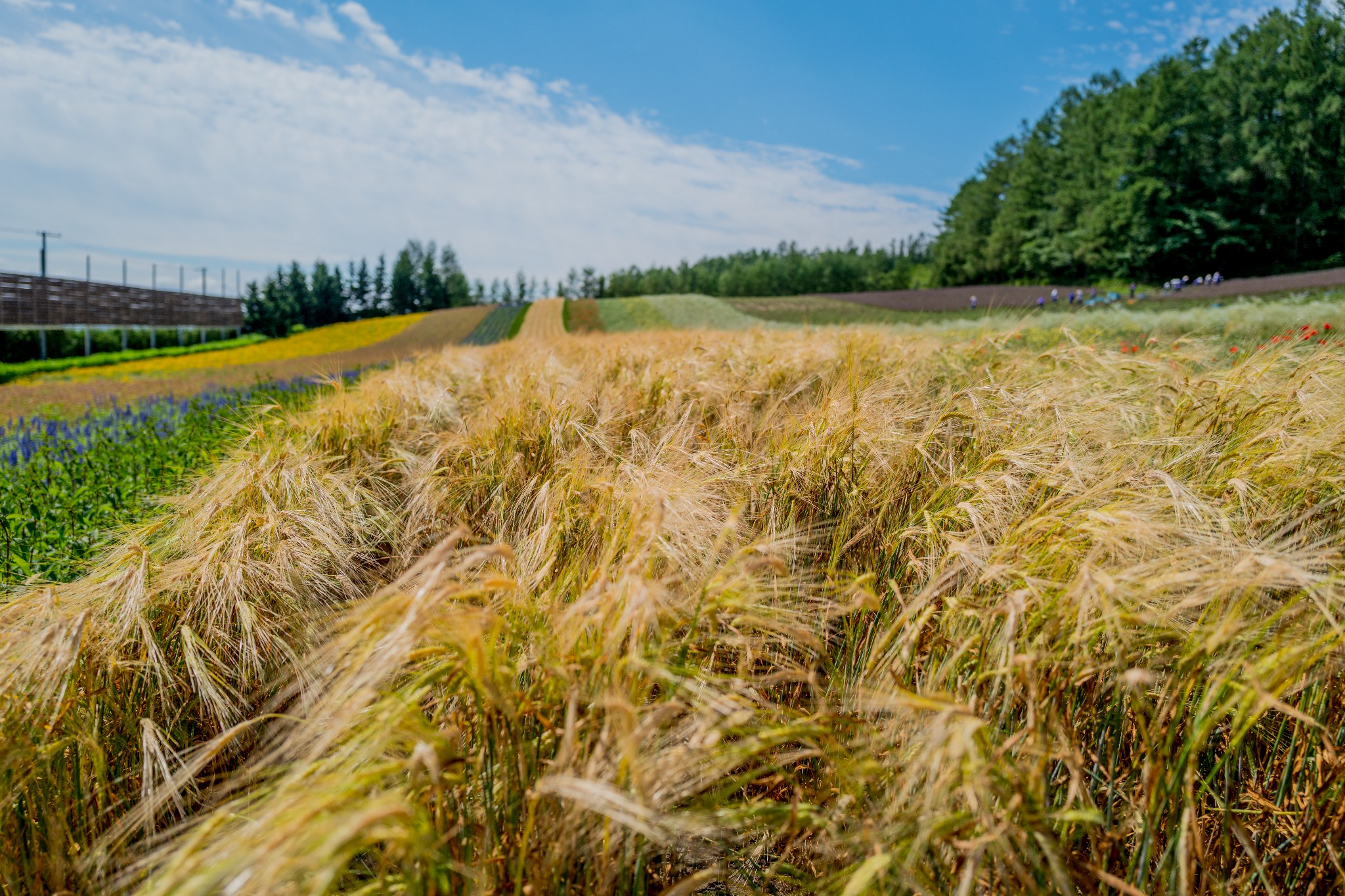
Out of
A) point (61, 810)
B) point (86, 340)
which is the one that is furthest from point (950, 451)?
point (86, 340)

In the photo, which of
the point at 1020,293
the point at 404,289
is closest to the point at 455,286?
the point at 404,289

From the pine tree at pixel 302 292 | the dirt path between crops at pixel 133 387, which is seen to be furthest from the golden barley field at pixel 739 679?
the pine tree at pixel 302 292

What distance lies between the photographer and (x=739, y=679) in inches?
45.1

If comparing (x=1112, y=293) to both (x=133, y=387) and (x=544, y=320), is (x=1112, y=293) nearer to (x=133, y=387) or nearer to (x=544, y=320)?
(x=133, y=387)

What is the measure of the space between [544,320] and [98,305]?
22.0 m

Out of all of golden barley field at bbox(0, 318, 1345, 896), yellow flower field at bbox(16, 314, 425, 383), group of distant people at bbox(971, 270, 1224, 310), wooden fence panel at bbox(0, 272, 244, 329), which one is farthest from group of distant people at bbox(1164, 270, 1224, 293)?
wooden fence panel at bbox(0, 272, 244, 329)

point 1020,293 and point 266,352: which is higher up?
point 1020,293

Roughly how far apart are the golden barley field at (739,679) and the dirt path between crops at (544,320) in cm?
2201

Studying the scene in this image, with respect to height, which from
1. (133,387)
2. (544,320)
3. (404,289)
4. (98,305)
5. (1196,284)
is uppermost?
(404,289)

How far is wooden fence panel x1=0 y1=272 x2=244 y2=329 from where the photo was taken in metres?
26.1

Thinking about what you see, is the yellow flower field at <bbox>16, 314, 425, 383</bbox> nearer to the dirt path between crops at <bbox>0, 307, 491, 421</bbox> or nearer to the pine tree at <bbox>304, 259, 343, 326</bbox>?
the dirt path between crops at <bbox>0, 307, 491, 421</bbox>

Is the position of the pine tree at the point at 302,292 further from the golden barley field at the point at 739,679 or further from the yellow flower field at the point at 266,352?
the golden barley field at the point at 739,679

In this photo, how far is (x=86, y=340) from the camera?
28844mm

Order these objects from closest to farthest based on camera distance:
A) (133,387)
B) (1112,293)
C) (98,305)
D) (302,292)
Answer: (133,387) < (1112,293) < (98,305) < (302,292)
